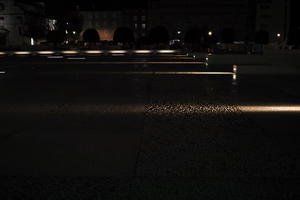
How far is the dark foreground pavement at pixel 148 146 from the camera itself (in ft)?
16.2

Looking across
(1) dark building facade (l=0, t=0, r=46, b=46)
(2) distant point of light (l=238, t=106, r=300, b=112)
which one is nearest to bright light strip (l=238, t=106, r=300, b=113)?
(2) distant point of light (l=238, t=106, r=300, b=112)

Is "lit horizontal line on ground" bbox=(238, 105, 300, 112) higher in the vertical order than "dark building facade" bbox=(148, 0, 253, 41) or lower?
lower

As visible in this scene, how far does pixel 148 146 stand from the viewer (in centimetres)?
698

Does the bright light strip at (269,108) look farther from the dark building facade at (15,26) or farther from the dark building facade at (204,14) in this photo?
the dark building facade at (204,14)

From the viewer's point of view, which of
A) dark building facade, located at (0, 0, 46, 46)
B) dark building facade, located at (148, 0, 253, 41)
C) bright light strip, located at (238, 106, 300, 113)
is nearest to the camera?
bright light strip, located at (238, 106, 300, 113)

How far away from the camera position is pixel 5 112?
1044 centimetres

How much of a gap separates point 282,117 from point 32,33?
74.9 metres

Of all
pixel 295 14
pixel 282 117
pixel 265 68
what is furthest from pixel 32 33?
pixel 282 117

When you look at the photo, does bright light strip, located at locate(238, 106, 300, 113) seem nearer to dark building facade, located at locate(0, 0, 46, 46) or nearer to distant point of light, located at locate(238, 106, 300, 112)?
distant point of light, located at locate(238, 106, 300, 112)

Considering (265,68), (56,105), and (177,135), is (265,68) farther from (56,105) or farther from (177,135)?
(177,135)

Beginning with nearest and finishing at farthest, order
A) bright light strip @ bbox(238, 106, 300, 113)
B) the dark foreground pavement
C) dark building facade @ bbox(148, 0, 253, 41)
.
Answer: the dark foreground pavement
bright light strip @ bbox(238, 106, 300, 113)
dark building facade @ bbox(148, 0, 253, 41)

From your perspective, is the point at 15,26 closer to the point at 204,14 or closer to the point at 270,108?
the point at 204,14

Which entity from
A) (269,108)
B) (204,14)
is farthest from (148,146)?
(204,14)

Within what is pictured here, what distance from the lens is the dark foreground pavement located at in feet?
16.2
